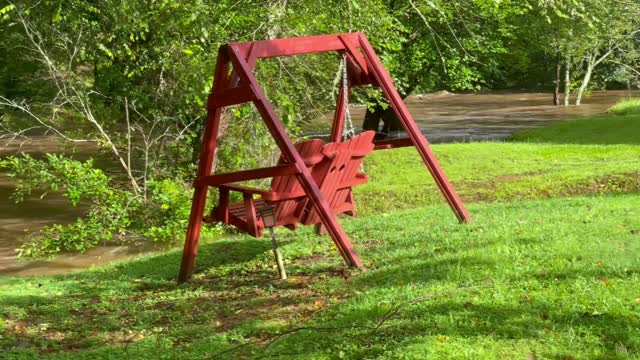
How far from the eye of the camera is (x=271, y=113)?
22.8 feet

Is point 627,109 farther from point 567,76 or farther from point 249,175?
point 249,175

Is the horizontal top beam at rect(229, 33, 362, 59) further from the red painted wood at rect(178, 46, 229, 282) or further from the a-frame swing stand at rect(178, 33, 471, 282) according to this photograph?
the red painted wood at rect(178, 46, 229, 282)

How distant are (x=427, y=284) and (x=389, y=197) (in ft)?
31.8

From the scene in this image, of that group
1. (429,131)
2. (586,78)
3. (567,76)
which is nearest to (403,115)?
(429,131)

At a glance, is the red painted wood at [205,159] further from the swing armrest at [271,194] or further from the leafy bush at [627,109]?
the leafy bush at [627,109]

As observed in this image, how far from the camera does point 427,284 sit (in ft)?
19.4

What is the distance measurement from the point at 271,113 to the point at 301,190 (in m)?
0.79

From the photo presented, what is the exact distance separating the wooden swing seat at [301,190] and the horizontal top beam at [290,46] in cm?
91

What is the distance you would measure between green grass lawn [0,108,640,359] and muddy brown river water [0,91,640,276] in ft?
10.9

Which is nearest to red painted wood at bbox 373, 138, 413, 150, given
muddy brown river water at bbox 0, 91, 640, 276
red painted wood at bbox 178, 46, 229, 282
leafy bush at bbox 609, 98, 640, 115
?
red painted wood at bbox 178, 46, 229, 282

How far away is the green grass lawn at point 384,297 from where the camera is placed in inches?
183

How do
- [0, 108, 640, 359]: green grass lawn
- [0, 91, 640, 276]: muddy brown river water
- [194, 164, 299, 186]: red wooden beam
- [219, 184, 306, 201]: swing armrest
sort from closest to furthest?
[0, 108, 640, 359]: green grass lawn < [194, 164, 299, 186]: red wooden beam < [219, 184, 306, 201]: swing armrest < [0, 91, 640, 276]: muddy brown river water

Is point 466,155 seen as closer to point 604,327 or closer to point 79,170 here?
point 79,170

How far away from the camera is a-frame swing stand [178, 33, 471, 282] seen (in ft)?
22.5
